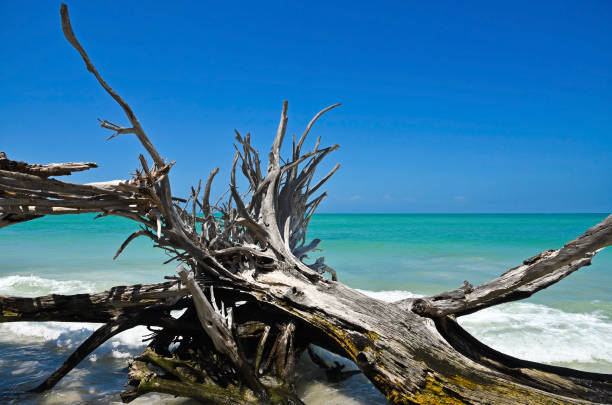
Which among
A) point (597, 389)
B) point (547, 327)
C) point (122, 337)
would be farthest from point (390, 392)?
point (547, 327)

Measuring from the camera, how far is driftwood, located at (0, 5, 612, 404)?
2.26 metres

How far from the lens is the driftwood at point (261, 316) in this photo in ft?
7.43

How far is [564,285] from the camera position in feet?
25.4

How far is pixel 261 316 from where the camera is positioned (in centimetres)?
317

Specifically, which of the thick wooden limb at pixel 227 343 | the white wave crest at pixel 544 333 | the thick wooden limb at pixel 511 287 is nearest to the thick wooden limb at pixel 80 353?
the thick wooden limb at pixel 227 343

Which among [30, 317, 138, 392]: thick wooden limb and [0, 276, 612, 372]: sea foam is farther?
[0, 276, 612, 372]: sea foam

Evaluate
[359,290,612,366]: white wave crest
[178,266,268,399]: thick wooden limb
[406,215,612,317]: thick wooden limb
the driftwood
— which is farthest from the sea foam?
[406,215,612,317]: thick wooden limb

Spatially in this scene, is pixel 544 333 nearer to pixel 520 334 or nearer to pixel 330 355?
pixel 520 334

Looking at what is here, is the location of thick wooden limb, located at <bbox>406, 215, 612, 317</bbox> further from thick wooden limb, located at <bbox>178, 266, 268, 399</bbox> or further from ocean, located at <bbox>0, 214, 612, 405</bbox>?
thick wooden limb, located at <bbox>178, 266, 268, 399</bbox>

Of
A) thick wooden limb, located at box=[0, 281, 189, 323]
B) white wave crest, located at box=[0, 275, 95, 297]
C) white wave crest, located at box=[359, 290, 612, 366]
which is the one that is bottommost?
white wave crest, located at box=[0, 275, 95, 297]

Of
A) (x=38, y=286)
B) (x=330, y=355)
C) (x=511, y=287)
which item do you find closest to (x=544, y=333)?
(x=330, y=355)

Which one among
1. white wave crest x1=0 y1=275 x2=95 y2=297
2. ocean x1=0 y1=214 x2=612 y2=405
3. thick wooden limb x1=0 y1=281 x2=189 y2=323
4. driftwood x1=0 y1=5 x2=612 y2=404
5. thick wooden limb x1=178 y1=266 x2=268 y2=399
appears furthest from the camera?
white wave crest x1=0 y1=275 x2=95 y2=297

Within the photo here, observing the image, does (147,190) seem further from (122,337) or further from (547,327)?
(547,327)

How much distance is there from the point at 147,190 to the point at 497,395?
244cm
